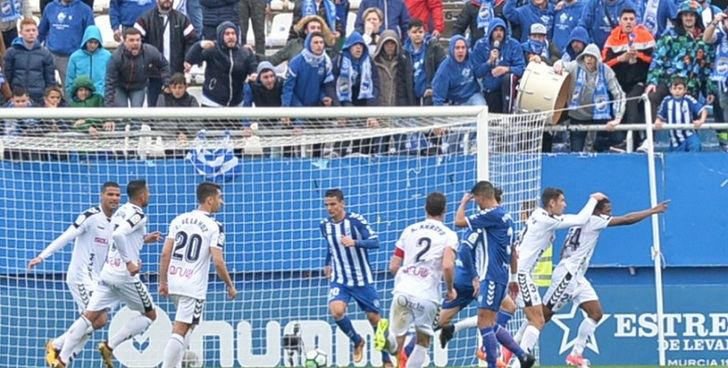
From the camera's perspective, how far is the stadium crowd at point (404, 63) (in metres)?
20.3

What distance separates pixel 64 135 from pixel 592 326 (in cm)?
577

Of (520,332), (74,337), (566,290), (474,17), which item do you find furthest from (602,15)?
(74,337)

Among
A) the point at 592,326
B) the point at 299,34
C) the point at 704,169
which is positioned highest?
the point at 299,34

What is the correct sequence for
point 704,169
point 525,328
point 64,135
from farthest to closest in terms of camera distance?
point 704,169 → point 64,135 → point 525,328

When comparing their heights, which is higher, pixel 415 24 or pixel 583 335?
pixel 415 24

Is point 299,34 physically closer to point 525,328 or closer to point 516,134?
point 516,134

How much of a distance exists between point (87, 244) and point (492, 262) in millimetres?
4083

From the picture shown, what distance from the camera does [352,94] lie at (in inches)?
818

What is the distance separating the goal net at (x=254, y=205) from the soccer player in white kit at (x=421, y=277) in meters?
3.20

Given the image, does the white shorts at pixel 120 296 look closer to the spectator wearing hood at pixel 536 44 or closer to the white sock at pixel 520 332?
the white sock at pixel 520 332

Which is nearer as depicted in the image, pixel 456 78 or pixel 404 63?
pixel 456 78

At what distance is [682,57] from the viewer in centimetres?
2042

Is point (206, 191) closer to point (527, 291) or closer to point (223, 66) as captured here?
point (527, 291)

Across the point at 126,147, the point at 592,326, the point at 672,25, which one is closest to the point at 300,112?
the point at 126,147
